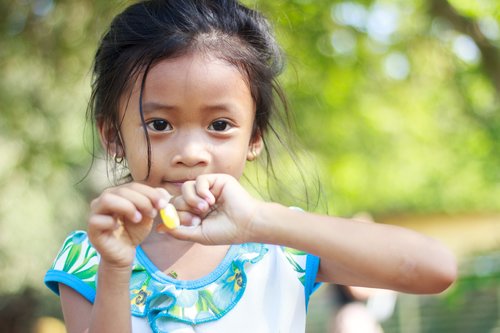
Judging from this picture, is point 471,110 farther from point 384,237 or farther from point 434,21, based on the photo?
point 384,237

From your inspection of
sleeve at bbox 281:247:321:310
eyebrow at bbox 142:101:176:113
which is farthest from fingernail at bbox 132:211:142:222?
sleeve at bbox 281:247:321:310

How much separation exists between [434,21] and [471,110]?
1.65 m

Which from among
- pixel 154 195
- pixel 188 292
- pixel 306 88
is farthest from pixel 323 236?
pixel 306 88

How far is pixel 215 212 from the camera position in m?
1.75

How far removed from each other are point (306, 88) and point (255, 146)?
Result: 17.2ft

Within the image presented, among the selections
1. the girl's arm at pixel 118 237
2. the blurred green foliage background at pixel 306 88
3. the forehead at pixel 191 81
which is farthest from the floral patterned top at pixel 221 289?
the blurred green foliage background at pixel 306 88

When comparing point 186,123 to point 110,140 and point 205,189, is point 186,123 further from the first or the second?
point 110,140

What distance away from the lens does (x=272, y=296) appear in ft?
6.77

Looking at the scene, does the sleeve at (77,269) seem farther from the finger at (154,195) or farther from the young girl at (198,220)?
the finger at (154,195)

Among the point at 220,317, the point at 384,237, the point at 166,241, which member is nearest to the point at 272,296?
the point at 220,317

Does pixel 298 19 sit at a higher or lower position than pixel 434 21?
lower

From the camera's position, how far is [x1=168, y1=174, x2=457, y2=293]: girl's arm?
168cm

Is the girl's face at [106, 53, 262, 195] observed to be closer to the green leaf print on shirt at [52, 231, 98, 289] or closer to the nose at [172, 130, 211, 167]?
the nose at [172, 130, 211, 167]

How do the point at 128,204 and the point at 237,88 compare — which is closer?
the point at 128,204
